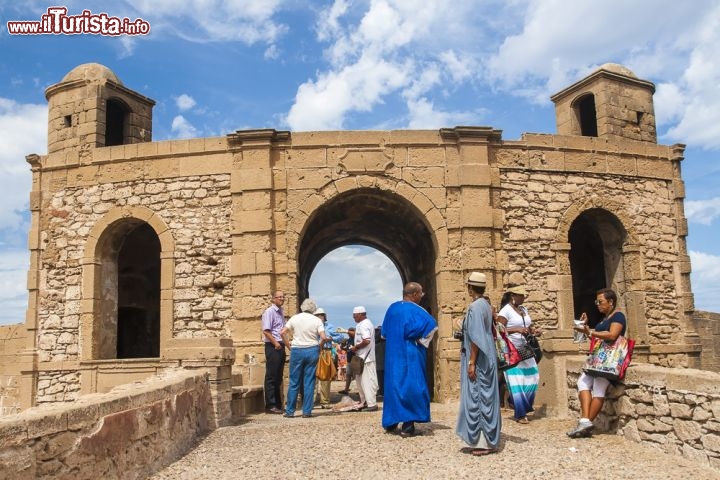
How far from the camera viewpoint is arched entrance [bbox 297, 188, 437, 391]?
11906 mm

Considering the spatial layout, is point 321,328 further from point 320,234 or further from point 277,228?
point 320,234

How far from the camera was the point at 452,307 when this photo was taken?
11055 millimetres

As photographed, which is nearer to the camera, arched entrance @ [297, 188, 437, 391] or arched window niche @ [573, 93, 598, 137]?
arched entrance @ [297, 188, 437, 391]

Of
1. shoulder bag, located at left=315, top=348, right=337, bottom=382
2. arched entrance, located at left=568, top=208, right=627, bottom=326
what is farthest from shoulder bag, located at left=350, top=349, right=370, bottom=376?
arched entrance, located at left=568, top=208, right=627, bottom=326

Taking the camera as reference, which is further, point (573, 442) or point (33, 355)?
point (33, 355)

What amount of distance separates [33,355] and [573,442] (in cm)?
948

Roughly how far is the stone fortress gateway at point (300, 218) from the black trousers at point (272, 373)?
68.8 inches

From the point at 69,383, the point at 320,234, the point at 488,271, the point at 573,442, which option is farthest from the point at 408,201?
the point at 69,383

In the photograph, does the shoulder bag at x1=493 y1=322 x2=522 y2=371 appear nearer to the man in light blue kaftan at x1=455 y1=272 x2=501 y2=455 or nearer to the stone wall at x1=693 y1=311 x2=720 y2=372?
the man in light blue kaftan at x1=455 y1=272 x2=501 y2=455

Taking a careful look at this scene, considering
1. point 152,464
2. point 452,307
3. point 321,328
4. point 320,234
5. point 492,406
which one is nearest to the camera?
point 152,464

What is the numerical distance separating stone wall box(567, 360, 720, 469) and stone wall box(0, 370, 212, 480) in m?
4.12

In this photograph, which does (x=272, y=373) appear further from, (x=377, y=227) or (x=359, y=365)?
(x=377, y=227)

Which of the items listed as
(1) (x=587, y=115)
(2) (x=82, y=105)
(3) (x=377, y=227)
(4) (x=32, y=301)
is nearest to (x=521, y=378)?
(3) (x=377, y=227)

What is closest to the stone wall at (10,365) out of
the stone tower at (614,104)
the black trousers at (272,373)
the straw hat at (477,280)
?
the black trousers at (272,373)
